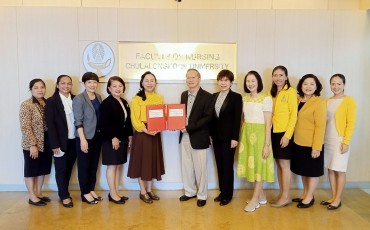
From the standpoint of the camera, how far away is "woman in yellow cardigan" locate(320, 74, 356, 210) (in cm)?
321

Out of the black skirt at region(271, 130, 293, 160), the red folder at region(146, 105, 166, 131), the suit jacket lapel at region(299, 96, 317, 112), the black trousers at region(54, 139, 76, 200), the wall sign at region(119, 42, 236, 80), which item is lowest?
the black trousers at region(54, 139, 76, 200)

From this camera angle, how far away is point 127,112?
3475 mm

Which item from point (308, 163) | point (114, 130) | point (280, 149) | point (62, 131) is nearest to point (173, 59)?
point (114, 130)

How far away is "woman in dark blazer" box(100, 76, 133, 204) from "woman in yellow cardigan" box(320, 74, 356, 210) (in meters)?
2.38

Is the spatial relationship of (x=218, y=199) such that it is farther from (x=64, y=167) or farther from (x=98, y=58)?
(x=98, y=58)

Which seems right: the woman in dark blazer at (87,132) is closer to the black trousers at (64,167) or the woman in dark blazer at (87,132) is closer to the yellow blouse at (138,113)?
the black trousers at (64,167)

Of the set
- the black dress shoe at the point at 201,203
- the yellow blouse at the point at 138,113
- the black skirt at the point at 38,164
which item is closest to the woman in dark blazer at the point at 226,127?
the black dress shoe at the point at 201,203

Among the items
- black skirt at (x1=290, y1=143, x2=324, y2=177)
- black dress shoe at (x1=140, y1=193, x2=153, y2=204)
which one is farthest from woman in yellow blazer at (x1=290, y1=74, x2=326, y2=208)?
black dress shoe at (x1=140, y1=193, x2=153, y2=204)

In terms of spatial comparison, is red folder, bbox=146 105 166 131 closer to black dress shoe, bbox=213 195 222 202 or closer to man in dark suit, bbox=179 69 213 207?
man in dark suit, bbox=179 69 213 207

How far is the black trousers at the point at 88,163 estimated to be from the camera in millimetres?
3402

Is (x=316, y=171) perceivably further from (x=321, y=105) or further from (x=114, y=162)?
(x=114, y=162)

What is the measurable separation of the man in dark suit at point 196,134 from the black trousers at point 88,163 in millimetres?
1045

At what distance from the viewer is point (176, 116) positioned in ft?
10.9

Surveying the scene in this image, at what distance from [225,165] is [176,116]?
2.68 feet
